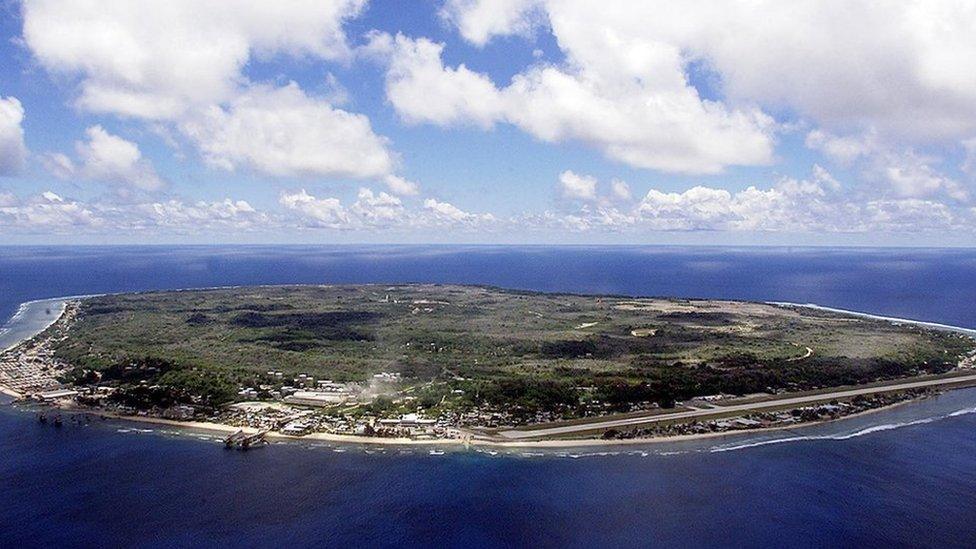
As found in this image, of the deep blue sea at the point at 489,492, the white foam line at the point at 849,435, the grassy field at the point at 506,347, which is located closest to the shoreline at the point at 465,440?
the deep blue sea at the point at 489,492

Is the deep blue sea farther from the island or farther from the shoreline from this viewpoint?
the island

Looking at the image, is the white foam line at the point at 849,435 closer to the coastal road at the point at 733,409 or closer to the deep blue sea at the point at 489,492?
the deep blue sea at the point at 489,492

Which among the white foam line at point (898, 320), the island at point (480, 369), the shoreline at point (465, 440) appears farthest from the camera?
the white foam line at point (898, 320)

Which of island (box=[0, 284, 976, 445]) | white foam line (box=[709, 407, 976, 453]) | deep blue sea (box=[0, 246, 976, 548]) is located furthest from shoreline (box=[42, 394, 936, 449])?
white foam line (box=[709, 407, 976, 453])

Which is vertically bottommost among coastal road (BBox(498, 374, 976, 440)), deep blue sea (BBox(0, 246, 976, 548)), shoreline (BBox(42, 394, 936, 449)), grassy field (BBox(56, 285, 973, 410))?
deep blue sea (BBox(0, 246, 976, 548))

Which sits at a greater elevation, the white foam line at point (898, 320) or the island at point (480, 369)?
the white foam line at point (898, 320)

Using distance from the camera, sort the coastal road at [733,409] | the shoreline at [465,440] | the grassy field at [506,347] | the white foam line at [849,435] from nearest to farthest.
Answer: the white foam line at [849,435]
the shoreline at [465,440]
the coastal road at [733,409]
the grassy field at [506,347]
